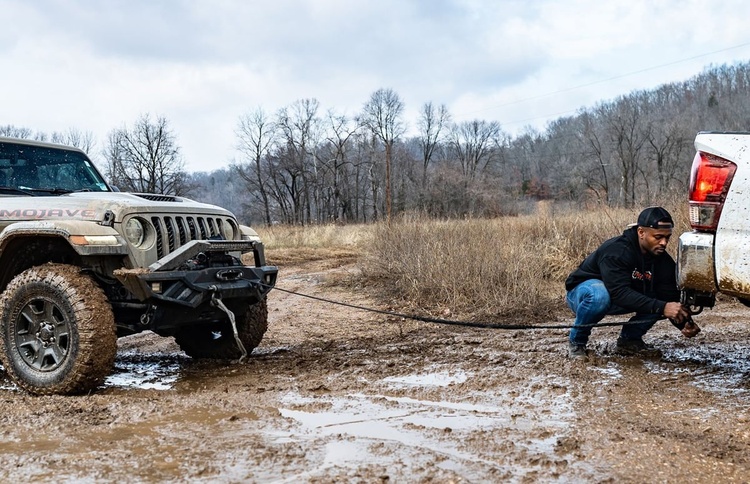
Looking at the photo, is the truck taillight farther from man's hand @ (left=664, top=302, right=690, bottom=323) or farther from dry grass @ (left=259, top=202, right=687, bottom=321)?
dry grass @ (left=259, top=202, right=687, bottom=321)

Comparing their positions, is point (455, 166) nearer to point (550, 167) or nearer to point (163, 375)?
point (550, 167)

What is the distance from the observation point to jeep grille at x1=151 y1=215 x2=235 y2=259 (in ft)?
14.3

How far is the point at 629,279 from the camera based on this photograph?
431 cm

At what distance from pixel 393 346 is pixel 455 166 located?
67.8 meters

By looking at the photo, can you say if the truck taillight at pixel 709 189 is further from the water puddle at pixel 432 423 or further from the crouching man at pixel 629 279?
the water puddle at pixel 432 423

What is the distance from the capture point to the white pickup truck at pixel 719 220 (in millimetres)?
3244

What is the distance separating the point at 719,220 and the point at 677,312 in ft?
2.66

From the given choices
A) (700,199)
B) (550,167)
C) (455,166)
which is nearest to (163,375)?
(700,199)

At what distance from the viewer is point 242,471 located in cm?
Result: 259

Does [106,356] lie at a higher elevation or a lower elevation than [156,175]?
lower

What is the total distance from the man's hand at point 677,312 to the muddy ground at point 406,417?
44cm

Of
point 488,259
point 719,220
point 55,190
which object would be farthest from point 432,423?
point 488,259

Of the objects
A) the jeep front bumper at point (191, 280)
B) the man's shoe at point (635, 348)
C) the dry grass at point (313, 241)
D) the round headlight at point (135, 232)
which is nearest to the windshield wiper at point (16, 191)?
the round headlight at point (135, 232)

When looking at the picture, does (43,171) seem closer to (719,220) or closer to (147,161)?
(719,220)
